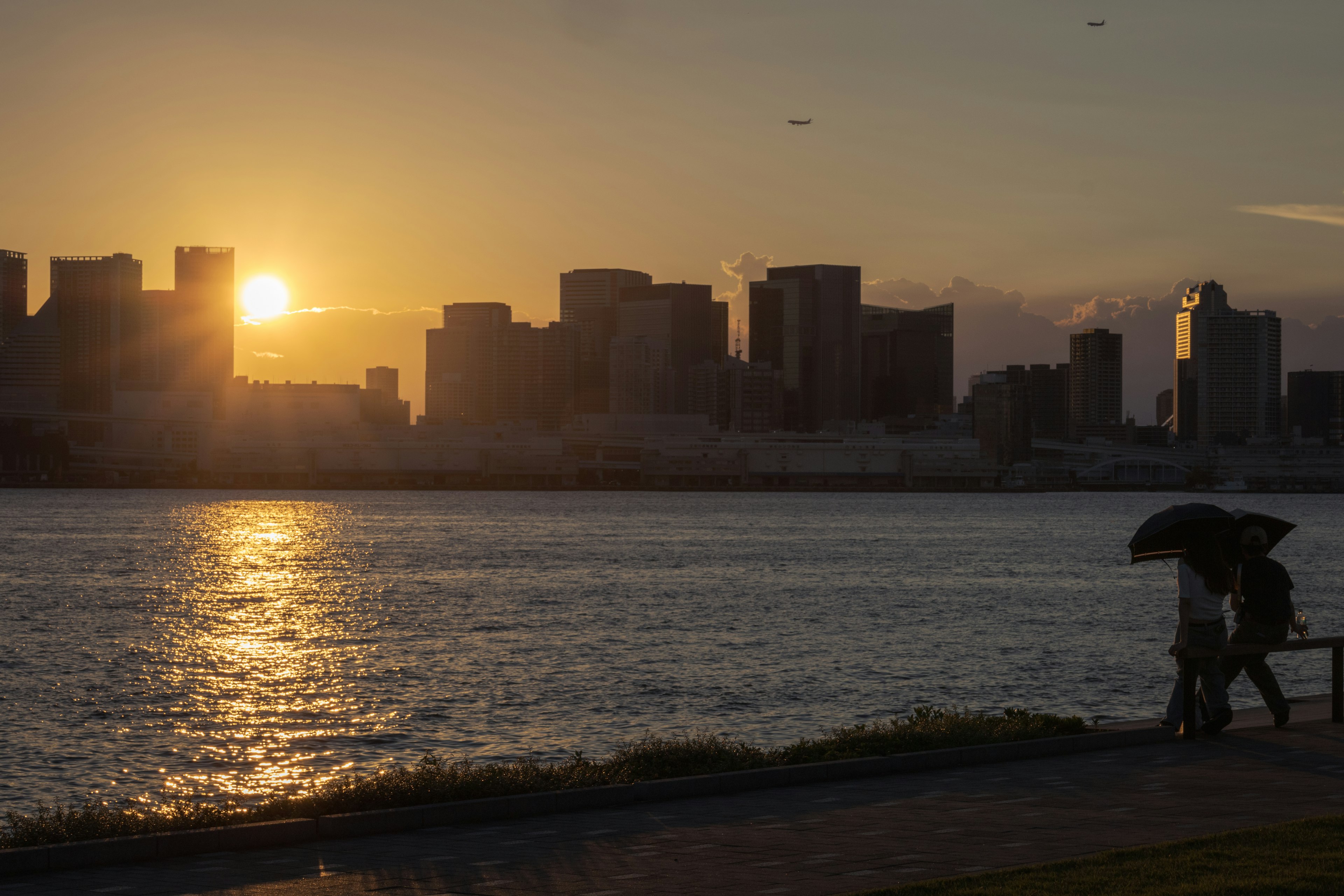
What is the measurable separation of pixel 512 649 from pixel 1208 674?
24.6 m

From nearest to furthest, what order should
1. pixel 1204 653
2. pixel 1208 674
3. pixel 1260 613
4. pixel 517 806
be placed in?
pixel 517 806, pixel 1204 653, pixel 1208 674, pixel 1260 613

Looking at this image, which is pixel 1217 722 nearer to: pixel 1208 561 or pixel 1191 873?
pixel 1208 561

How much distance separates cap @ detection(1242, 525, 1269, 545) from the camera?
14.7 m

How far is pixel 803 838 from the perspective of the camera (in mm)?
10094

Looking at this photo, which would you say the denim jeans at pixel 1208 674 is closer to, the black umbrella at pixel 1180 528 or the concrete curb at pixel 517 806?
the concrete curb at pixel 517 806

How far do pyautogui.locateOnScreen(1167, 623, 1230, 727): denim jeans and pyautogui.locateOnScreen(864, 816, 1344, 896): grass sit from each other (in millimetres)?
5007

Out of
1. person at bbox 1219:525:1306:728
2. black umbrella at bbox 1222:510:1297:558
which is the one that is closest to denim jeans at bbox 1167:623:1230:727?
person at bbox 1219:525:1306:728

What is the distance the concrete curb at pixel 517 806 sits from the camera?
9.31 m

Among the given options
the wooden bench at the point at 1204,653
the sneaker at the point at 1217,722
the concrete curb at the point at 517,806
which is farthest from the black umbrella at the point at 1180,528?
the concrete curb at the point at 517,806

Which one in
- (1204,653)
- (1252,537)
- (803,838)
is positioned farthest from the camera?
(1252,537)

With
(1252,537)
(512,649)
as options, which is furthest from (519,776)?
(512,649)

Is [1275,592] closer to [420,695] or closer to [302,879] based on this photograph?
[302,879]

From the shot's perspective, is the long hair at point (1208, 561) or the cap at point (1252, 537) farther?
the cap at point (1252, 537)

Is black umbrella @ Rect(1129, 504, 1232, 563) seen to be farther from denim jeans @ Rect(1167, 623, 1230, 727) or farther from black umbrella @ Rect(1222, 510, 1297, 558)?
denim jeans @ Rect(1167, 623, 1230, 727)
